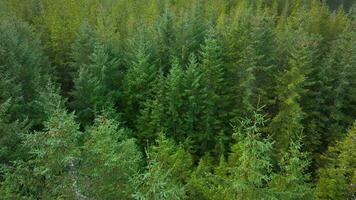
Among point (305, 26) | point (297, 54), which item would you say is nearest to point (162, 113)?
point (297, 54)

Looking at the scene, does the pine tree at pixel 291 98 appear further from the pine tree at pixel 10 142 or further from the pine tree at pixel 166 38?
the pine tree at pixel 10 142

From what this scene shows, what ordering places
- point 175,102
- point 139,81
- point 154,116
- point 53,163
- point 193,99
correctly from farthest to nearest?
point 139,81, point 175,102, point 193,99, point 154,116, point 53,163

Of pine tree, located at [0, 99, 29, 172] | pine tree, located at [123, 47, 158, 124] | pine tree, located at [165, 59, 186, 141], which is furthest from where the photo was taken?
pine tree, located at [123, 47, 158, 124]

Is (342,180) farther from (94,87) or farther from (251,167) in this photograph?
(94,87)

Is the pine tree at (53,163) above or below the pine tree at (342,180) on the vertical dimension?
above

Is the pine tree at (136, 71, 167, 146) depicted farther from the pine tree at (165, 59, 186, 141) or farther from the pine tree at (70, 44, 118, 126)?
the pine tree at (70, 44, 118, 126)

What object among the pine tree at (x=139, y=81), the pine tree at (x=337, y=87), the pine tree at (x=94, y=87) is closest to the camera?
the pine tree at (x=337, y=87)

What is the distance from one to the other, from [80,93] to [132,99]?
13.3 ft

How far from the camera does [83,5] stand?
48.9m

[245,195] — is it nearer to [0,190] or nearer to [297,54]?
[0,190]

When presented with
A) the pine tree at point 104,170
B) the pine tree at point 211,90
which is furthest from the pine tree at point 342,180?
the pine tree at point 104,170

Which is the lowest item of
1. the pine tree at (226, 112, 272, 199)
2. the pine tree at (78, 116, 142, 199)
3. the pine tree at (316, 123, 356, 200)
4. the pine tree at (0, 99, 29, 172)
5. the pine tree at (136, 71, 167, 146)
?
the pine tree at (136, 71, 167, 146)

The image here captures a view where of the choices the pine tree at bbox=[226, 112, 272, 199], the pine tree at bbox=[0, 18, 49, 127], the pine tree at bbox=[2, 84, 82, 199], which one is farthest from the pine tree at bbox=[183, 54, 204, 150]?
the pine tree at bbox=[226, 112, 272, 199]

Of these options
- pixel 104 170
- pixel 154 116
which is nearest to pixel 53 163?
pixel 104 170
